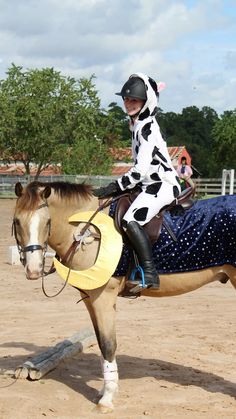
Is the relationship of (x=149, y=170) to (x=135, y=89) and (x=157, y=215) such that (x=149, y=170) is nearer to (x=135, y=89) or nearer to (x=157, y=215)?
(x=157, y=215)

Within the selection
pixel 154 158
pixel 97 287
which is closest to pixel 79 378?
pixel 97 287

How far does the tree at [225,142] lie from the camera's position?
60469 mm

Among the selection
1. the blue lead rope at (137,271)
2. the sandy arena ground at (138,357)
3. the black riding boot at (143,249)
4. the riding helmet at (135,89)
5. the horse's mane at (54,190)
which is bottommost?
the sandy arena ground at (138,357)

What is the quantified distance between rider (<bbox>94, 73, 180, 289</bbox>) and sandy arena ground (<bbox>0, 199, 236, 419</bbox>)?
1.17 m

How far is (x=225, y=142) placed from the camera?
2389 inches

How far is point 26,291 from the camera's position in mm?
9844

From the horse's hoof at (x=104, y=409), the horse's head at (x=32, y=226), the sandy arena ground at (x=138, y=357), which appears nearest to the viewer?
the horse's head at (x=32, y=226)

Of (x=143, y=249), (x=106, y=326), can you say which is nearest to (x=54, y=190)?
(x=143, y=249)

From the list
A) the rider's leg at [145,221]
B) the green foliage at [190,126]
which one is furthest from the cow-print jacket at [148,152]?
the green foliage at [190,126]

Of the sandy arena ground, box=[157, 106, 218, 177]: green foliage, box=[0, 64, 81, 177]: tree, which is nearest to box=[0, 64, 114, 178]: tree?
box=[0, 64, 81, 177]: tree

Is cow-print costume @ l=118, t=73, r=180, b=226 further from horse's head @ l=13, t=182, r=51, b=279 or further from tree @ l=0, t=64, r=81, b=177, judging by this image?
tree @ l=0, t=64, r=81, b=177

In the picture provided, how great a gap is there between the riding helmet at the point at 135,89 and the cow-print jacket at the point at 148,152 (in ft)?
0.15

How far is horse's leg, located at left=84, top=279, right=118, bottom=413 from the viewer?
5.08 m

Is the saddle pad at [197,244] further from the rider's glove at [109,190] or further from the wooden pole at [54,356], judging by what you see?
the wooden pole at [54,356]
